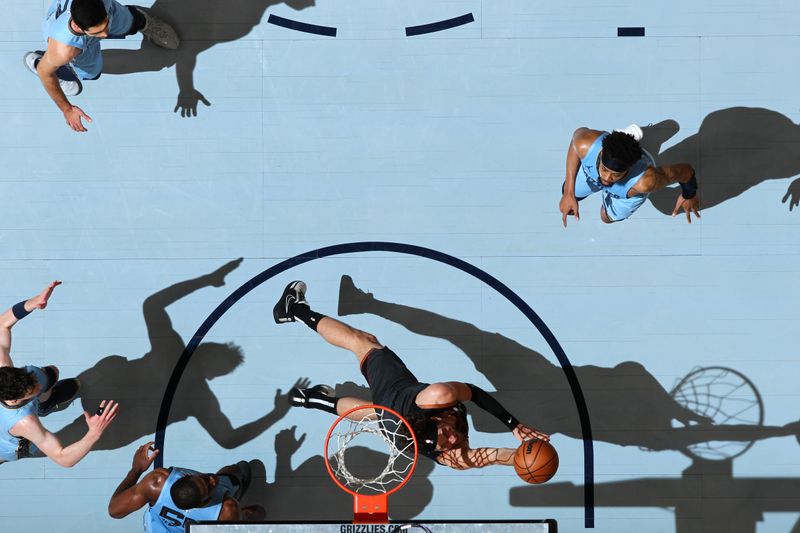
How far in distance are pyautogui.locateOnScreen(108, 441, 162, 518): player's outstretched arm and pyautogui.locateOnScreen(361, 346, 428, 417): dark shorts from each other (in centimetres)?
162

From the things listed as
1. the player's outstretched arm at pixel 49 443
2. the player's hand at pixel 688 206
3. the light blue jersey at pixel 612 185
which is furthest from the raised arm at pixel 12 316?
the player's hand at pixel 688 206

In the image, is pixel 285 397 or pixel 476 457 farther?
pixel 285 397

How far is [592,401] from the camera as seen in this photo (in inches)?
217

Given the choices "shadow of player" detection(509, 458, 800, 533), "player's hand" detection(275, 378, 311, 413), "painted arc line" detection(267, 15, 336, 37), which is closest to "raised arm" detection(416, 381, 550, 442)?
"shadow of player" detection(509, 458, 800, 533)

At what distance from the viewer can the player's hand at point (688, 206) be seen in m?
5.31

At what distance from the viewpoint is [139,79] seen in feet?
18.4

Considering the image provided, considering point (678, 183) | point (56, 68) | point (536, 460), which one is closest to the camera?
point (536, 460)

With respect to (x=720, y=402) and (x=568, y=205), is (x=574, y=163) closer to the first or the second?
(x=568, y=205)

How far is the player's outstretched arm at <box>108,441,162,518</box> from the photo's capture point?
507cm

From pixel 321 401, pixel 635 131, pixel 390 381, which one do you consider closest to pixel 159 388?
pixel 321 401

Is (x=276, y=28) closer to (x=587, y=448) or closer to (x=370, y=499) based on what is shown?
(x=370, y=499)

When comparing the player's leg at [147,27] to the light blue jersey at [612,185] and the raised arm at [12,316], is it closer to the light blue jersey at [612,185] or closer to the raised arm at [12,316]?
Result: the raised arm at [12,316]

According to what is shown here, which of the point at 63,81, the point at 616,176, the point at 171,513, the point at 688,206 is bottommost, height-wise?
the point at 171,513

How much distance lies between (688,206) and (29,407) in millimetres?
4948
